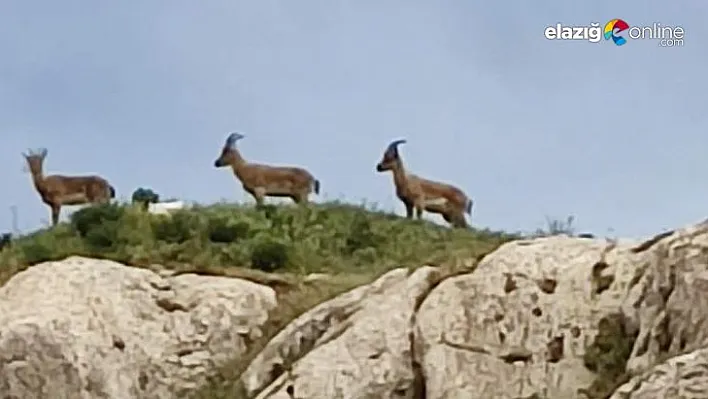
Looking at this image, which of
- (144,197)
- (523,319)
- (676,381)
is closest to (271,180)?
(144,197)

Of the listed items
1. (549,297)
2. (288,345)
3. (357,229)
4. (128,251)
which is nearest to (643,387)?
(549,297)

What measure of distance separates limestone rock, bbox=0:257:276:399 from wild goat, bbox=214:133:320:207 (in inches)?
250

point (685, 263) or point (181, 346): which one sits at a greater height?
point (685, 263)

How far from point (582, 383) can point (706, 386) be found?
6.94ft

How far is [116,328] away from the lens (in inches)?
563

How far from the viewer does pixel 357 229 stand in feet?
62.7

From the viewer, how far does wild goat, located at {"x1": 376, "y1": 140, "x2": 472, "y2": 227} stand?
844 inches

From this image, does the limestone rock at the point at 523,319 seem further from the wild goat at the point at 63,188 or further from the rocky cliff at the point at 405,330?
the wild goat at the point at 63,188

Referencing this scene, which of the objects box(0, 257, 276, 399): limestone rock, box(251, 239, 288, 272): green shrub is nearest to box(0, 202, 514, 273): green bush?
box(251, 239, 288, 272): green shrub

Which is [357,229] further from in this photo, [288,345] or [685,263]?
[685,263]

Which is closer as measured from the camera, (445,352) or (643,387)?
(643,387)

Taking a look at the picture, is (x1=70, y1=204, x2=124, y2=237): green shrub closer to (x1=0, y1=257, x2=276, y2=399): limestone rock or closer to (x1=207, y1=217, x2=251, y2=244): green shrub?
(x1=207, y1=217, x2=251, y2=244): green shrub

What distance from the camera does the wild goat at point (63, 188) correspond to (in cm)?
2144

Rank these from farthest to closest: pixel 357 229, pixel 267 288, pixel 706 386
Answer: pixel 357 229
pixel 267 288
pixel 706 386
